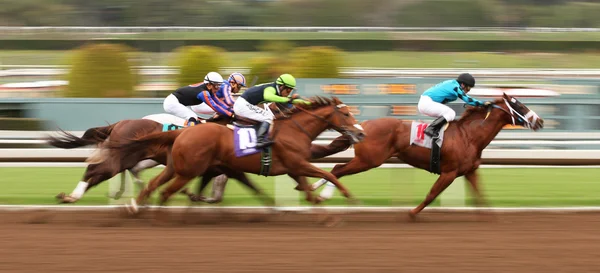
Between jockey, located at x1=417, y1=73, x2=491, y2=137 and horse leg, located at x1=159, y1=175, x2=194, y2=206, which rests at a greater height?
jockey, located at x1=417, y1=73, x2=491, y2=137

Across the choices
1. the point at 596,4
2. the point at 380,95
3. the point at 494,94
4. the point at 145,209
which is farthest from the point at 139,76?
the point at 596,4

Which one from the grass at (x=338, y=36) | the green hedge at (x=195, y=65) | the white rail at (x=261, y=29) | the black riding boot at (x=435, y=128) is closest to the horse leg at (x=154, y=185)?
the black riding boot at (x=435, y=128)

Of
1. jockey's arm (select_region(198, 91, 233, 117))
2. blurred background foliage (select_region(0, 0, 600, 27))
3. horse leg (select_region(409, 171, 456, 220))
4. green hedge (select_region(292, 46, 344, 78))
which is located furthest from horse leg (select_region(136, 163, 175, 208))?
blurred background foliage (select_region(0, 0, 600, 27))

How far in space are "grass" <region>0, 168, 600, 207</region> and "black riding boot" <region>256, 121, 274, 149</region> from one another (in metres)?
1.43

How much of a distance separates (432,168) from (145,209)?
2854 millimetres

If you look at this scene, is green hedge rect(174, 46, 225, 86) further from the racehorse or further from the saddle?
the saddle

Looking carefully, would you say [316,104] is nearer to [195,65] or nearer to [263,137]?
[263,137]

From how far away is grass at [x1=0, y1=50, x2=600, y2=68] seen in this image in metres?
24.7

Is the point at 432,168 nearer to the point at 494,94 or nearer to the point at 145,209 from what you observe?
the point at 145,209

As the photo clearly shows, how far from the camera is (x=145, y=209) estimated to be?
25.1ft

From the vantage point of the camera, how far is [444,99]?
26.9ft

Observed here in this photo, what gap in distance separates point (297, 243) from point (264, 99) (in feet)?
5.94

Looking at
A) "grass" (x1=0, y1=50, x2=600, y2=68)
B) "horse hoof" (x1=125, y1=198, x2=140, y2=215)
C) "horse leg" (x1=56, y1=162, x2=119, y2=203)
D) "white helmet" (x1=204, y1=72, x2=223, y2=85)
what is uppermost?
"white helmet" (x1=204, y1=72, x2=223, y2=85)

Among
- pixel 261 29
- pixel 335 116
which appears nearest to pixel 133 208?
pixel 335 116
